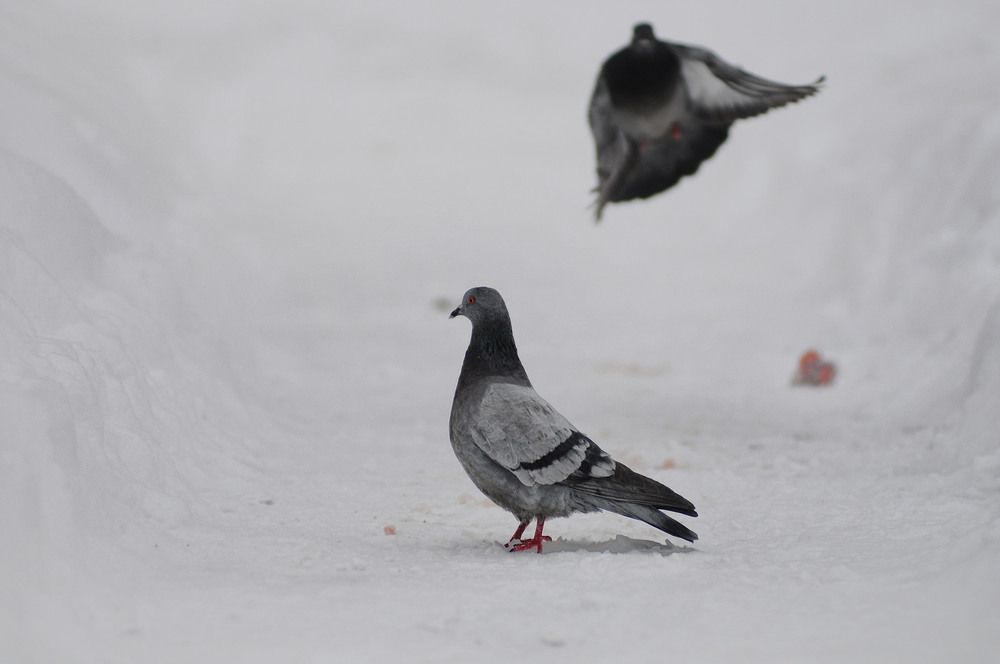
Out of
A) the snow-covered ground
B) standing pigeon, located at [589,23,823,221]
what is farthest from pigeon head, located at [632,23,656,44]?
the snow-covered ground

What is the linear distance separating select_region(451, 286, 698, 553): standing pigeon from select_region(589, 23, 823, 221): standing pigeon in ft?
6.51

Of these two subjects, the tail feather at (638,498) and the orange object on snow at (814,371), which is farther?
the orange object on snow at (814,371)

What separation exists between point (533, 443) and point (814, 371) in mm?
3793

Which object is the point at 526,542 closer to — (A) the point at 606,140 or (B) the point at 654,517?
(B) the point at 654,517

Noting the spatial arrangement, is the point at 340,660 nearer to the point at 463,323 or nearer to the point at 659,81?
the point at 659,81

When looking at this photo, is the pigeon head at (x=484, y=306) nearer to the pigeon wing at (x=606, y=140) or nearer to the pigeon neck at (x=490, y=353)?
the pigeon neck at (x=490, y=353)

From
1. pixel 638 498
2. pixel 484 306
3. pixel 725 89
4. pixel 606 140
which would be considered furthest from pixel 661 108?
pixel 638 498

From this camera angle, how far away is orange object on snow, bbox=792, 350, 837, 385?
243 inches

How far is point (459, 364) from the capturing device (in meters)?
7.02

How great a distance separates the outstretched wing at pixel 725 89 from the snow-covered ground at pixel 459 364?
160 centimetres

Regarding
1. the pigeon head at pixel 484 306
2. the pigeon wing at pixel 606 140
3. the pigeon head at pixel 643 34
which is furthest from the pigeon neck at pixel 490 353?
the pigeon head at pixel 643 34

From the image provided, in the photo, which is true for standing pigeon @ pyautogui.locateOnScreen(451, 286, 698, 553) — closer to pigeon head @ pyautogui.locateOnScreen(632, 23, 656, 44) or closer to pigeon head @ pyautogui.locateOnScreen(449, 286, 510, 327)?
pigeon head @ pyautogui.locateOnScreen(449, 286, 510, 327)

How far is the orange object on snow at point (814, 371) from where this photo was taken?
6.18 meters

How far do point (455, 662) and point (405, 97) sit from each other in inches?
487
